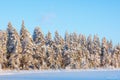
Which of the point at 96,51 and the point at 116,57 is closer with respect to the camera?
the point at 96,51

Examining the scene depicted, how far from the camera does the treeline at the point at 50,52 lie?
82.4m

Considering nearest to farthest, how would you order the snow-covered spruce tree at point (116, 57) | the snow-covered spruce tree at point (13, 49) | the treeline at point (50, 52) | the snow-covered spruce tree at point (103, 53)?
1. the snow-covered spruce tree at point (13, 49)
2. the treeline at point (50, 52)
3. the snow-covered spruce tree at point (103, 53)
4. the snow-covered spruce tree at point (116, 57)

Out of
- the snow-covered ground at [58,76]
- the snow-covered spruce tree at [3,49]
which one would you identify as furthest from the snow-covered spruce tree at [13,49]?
the snow-covered ground at [58,76]

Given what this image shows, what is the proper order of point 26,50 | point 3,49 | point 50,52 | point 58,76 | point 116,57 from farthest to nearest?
point 116,57 → point 50,52 → point 26,50 → point 3,49 → point 58,76

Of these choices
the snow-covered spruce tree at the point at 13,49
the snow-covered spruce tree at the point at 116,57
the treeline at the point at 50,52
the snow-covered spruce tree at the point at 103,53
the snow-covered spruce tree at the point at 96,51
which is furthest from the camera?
the snow-covered spruce tree at the point at 116,57

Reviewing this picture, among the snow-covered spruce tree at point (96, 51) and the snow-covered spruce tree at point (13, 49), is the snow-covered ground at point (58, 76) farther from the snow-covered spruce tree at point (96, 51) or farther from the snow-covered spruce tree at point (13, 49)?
the snow-covered spruce tree at point (96, 51)

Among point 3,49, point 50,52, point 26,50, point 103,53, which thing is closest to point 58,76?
point 3,49

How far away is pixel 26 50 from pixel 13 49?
3.91 meters

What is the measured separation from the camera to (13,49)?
271 ft

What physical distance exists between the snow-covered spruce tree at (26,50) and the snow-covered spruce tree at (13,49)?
7.43ft

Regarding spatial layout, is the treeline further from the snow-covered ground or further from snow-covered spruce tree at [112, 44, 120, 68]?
the snow-covered ground

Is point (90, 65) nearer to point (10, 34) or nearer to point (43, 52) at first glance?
point (43, 52)

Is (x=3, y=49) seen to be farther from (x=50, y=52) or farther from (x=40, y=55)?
(x=50, y=52)

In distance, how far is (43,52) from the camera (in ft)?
295
